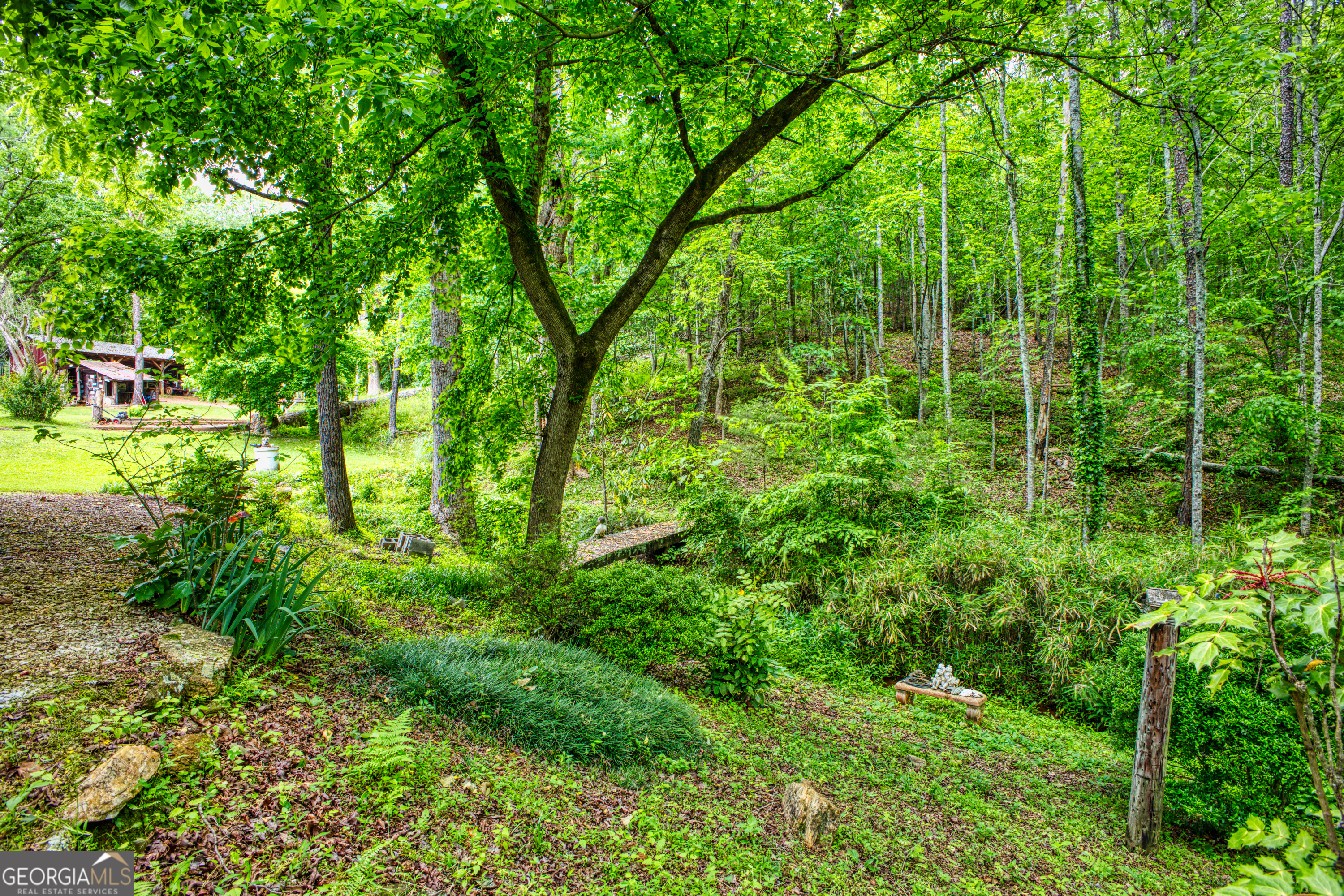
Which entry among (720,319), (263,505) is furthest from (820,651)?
(720,319)

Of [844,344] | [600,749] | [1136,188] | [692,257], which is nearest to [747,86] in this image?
[600,749]

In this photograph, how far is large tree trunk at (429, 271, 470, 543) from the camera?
5.81 meters

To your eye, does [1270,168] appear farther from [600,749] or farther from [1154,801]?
[600,749]

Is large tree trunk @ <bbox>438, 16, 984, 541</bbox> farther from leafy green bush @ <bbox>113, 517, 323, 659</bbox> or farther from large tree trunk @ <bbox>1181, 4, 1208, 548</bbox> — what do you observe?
large tree trunk @ <bbox>1181, 4, 1208, 548</bbox>

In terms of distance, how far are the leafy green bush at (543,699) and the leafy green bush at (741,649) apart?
688mm

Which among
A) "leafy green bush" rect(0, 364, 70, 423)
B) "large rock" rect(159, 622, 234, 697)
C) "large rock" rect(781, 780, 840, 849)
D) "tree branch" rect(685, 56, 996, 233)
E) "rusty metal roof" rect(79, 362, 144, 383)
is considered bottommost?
"large rock" rect(781, 780, 840, 849)

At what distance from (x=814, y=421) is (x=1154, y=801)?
252 inches

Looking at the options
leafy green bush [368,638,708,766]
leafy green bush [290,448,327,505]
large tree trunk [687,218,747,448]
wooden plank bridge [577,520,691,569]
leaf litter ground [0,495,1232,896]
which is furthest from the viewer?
large tree trunk [687,218,747,448]

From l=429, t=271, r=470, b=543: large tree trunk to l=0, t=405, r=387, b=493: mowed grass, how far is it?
1.73m

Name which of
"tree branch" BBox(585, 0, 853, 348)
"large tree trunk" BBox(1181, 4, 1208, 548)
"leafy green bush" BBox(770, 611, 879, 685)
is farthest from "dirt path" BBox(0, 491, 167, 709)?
"large tree trunk" BBox(1181, 4, 1208, 548)

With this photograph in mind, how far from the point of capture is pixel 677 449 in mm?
7754

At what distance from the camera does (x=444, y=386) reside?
8.20 meters

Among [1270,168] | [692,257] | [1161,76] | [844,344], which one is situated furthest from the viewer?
[844,344]

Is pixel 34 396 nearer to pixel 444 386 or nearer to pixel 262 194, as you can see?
pixel 444 386
